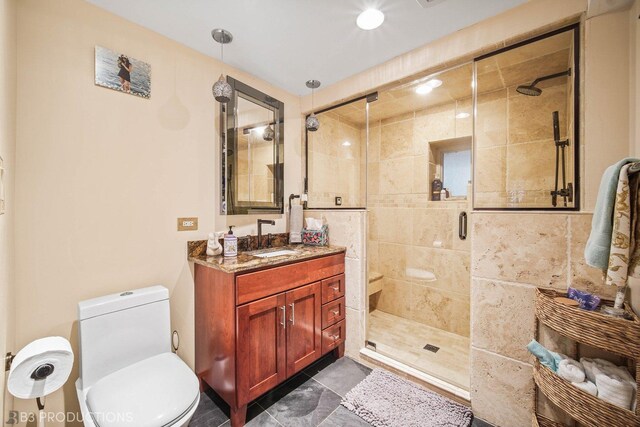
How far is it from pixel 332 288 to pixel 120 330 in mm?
1378

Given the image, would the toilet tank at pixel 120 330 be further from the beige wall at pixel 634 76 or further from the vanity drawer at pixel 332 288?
the beige wall at pixel 634 76

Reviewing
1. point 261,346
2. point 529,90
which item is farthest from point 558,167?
point 261,346

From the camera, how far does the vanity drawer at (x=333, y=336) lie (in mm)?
1996

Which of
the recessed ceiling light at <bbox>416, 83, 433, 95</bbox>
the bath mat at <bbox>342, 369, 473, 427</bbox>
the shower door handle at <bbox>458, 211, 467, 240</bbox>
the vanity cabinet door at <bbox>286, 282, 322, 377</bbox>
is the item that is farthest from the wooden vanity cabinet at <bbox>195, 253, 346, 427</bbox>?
the recessed ceiling light at <bbox>416, 83, 433, 95</bbox>

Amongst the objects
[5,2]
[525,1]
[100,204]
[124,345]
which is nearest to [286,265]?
[124,345]

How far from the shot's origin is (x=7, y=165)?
1044 millimetres

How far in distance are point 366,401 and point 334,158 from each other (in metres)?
2.26

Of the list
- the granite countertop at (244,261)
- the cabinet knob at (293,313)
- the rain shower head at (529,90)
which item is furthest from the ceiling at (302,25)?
the cabinet knob at (293,313)

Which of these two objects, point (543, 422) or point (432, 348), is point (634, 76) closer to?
point (543, 422)

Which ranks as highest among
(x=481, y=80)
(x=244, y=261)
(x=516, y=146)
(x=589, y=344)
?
(x=481, y=80)

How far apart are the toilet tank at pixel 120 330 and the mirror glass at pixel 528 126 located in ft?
6.82

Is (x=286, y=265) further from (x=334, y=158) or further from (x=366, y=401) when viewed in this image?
(x=334, y=158)

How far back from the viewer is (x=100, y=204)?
1.43 meters

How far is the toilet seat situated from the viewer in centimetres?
101
